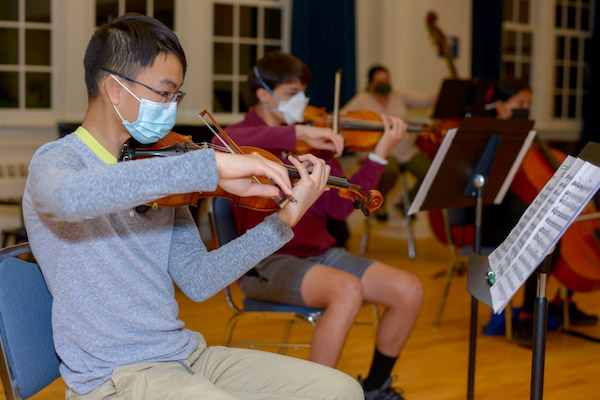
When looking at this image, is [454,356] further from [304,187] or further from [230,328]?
[304,187]

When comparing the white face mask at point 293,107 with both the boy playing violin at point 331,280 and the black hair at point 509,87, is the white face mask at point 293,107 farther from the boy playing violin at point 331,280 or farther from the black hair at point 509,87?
the black hair at point 509,87

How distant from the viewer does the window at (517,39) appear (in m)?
6.77

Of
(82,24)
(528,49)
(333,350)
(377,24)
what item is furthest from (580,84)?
(333,350)

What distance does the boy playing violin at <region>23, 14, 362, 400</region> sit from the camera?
1229mm

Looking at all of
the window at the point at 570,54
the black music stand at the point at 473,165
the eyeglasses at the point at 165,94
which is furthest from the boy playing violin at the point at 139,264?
the window at the point at 570,54

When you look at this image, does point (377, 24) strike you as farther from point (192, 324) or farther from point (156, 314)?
point (156, 314)

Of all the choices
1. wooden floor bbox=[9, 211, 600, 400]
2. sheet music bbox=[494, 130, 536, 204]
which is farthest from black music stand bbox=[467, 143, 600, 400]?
wooden floor bbox=[9, 211, 600, 400]

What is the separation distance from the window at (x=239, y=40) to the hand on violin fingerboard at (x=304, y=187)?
4138 millimetres

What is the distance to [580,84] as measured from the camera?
24.1ft

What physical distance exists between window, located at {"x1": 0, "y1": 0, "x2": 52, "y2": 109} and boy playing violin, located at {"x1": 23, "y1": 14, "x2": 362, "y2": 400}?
384cm

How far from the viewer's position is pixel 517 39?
6.86m

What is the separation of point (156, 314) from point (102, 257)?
0.15 metres

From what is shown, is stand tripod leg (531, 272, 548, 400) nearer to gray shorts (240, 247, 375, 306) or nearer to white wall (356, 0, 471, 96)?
gray shorts (240, 247, 375, 306)

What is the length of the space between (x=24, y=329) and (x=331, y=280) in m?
1.03
